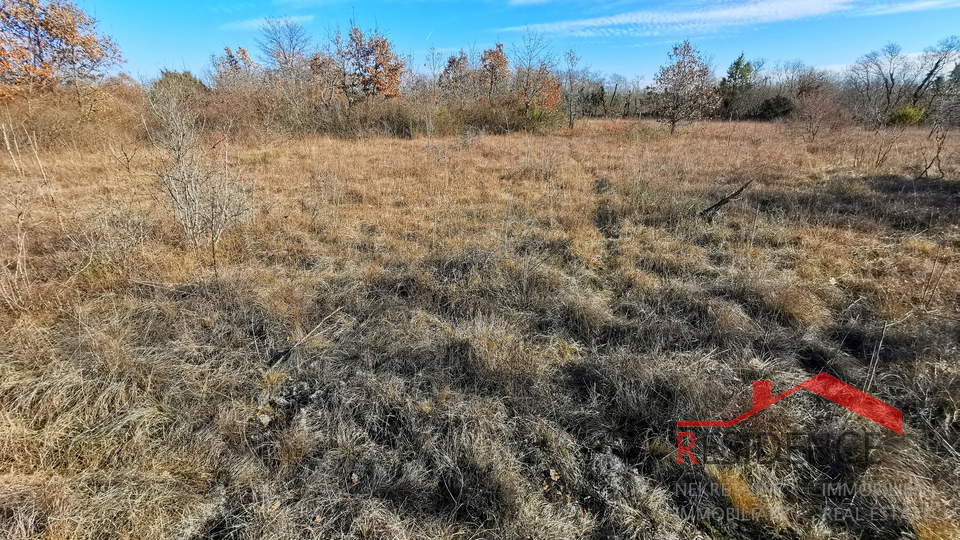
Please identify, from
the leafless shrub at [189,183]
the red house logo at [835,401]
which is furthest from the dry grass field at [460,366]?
the leafless shrub at [189,183]

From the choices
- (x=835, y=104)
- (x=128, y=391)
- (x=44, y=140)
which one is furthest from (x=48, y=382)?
(x=835, y=104)

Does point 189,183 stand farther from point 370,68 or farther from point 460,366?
point 370,68

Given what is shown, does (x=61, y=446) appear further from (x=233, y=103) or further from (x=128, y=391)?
(x=233, y=103)

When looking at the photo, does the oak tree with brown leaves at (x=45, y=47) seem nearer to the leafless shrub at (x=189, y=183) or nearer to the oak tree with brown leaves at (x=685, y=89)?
the leafless shrub at (x=189, y=183)

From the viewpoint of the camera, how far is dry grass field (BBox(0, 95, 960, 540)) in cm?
163

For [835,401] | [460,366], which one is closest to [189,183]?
[460,366]

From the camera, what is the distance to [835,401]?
81.1 inches

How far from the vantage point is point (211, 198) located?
3.98 metres

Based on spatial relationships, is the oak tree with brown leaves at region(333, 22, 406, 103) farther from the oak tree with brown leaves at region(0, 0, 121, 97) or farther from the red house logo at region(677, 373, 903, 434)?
the red house logo at region(677, 373, 903, 434)

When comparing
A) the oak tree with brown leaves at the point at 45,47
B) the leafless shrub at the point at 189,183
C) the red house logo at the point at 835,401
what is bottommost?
the red house logo at the point at 835,401

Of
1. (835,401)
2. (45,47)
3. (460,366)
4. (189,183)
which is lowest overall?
(835,401)

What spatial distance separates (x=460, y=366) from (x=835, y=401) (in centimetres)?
215

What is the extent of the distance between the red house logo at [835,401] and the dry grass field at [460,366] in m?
0.06

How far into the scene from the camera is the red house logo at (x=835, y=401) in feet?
6.37
